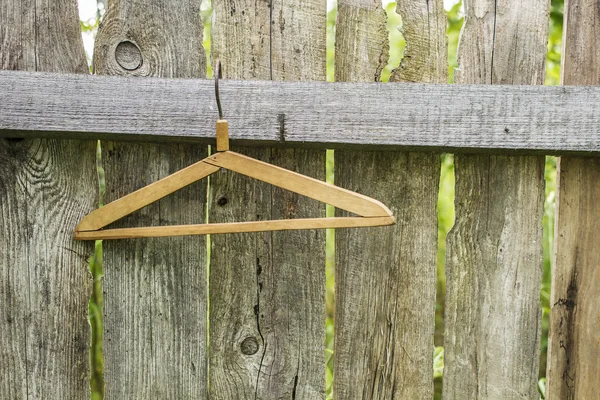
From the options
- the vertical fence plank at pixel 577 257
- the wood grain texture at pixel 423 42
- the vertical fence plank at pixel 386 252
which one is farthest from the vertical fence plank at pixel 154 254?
the vertical fence plank at pixel 577 257

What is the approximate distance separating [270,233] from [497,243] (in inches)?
20.1

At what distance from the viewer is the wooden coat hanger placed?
1037mm

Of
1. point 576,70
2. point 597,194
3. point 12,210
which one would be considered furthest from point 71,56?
point 597,194

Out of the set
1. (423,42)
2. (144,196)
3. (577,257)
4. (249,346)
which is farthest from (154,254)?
(577,257)

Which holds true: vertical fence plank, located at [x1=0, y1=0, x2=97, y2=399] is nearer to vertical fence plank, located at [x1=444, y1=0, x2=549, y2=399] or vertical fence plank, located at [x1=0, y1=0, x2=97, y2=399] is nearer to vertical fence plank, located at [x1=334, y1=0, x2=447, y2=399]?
vertical fence plank, located at [x1=334, y1=0, x2=447, y2=399]

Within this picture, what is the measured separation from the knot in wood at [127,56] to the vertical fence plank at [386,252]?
44 cm

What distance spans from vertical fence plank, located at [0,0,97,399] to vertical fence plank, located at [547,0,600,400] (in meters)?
1.06

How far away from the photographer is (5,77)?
1.13 metres

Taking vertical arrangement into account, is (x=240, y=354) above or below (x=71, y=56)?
below

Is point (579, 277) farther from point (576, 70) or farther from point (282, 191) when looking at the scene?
point (282, 191)

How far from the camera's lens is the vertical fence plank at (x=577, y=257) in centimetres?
120

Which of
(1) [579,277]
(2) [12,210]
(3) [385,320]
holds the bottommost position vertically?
(3) [385,320]

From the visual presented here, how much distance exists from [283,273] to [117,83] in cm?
54

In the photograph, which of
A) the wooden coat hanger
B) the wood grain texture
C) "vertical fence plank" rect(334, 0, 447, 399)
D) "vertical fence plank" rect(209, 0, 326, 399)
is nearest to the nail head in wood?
the wooden coat hanger
